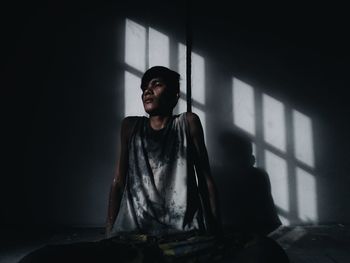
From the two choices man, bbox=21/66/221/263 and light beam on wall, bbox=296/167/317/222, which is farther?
light beam on wall, bbox=296/167/317/222

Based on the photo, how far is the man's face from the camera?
2051 millimetres

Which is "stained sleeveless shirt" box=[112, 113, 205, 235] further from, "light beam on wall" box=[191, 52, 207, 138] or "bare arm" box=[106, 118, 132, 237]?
"light beam on wall" box=[191, 52, 207, 138]

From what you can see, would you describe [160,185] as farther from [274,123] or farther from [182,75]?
[274,123]

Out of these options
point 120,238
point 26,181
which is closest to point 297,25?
point 120,238

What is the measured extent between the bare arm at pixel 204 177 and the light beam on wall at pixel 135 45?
4.90 ft

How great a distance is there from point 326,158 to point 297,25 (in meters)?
1.36

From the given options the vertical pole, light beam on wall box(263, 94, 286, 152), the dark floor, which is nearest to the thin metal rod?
the vertical pole

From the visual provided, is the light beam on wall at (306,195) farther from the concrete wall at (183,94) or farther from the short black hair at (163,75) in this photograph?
the short black hair at (163,75)

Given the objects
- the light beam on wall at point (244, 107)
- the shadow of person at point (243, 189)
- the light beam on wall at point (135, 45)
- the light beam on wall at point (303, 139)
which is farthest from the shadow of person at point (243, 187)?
the light beam on wall at point (135, 45)

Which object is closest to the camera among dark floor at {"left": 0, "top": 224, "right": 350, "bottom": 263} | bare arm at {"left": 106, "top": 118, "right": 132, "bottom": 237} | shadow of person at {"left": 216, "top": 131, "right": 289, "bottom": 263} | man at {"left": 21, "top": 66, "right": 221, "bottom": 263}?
man at {"left": 21, "top": 66, "right": 221, "bottom": 263}

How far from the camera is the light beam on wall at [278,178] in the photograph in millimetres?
3227

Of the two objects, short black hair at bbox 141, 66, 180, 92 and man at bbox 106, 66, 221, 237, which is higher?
short black hair at bbox 141, 66, 180, 92

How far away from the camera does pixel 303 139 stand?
10.7ft

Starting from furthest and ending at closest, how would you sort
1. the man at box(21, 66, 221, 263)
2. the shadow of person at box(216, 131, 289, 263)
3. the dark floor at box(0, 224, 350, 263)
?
the shadow of person at box(216, 131, 289, 263), the dark floor at box(0, 224, 350, 263), the man at box(21, 66, 221, 263)
